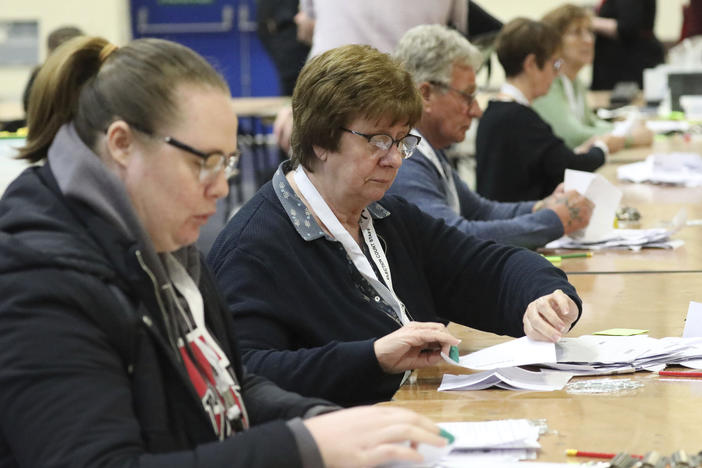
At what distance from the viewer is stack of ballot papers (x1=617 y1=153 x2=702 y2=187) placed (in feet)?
14.4

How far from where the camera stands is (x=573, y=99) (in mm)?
5934

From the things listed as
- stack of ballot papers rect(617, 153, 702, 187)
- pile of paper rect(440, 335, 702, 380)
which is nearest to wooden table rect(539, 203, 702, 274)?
pile of paper rect(440, 335, 702, 380)

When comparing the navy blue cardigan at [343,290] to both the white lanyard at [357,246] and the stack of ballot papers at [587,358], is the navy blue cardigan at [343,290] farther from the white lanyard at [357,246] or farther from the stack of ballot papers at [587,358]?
the stack of ballot papers at [587,358]

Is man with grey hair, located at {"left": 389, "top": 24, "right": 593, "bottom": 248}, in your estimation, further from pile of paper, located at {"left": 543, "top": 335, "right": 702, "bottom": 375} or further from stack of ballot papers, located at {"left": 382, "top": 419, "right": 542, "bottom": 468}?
stack of ballot papers, located at {"left": 382, "top": 419, "right": 542, "bottom": 468}

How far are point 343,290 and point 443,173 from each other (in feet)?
3.72

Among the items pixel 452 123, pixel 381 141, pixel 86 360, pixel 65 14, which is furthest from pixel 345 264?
pixel 65 14

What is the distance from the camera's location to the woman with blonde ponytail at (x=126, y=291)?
115cm

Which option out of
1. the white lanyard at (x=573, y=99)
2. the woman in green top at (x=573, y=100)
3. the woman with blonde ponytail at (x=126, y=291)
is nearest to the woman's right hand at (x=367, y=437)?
the woman with blonde ponytail at (x=126, y=291)

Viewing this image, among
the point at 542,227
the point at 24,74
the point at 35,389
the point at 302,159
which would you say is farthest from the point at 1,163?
the point at 24,74

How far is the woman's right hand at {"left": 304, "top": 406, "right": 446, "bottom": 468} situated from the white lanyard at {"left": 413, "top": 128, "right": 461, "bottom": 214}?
1.90 m

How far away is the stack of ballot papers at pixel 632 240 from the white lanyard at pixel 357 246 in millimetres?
1158

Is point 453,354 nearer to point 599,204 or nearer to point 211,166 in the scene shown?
point 211,166

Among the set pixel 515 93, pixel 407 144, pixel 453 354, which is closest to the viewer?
pixel 453 354

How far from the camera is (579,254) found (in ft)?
10.2
